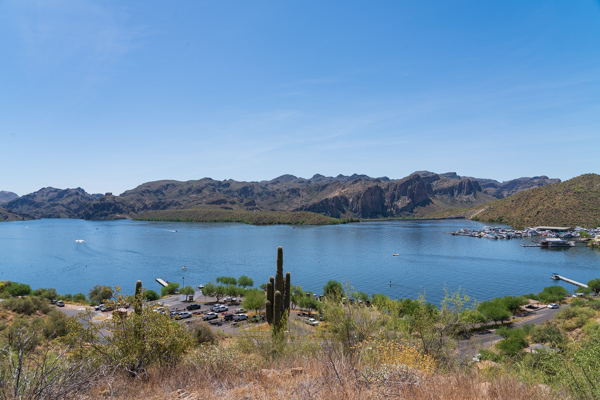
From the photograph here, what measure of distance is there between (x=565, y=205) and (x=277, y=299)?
632 ft

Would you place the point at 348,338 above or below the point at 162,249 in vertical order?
above

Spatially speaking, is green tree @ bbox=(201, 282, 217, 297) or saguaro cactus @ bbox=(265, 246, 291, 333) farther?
green tree @ bbox=(201, 282, 217, 297)

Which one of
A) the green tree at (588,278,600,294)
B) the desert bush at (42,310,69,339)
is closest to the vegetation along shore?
the desert bush at (42,310,69,339)

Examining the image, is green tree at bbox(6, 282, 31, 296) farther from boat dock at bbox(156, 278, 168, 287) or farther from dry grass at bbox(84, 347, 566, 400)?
dry grass at bbox(84, 347, 566, 400)

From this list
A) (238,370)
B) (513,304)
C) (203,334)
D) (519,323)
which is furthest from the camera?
(513,304)

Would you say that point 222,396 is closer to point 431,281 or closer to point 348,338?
point 348,338

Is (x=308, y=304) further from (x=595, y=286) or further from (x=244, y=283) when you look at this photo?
(x=595, y=286)

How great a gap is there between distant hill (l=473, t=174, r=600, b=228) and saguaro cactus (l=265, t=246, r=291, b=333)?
177 meters

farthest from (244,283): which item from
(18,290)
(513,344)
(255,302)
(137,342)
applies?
(137,342)

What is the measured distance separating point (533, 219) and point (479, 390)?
20084 centimetres

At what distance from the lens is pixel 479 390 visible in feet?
22.0

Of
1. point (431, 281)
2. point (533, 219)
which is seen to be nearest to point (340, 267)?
point (431, 281)

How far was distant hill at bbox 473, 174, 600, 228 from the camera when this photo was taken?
148 meters

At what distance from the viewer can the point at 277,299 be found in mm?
19047
